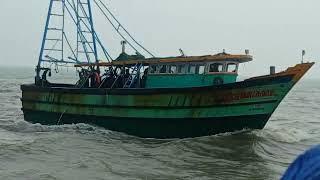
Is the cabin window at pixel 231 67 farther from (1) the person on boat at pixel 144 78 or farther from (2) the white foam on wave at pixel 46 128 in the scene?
(2) the white foam on wave at pixel 46 128

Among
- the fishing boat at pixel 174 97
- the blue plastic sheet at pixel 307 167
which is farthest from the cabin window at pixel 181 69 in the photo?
the blue plastic sheet at pixel 307 167

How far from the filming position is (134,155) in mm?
12031

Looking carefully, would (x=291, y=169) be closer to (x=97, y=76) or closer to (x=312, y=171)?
(x=312, y=171)

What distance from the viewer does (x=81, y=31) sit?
65.7 ft

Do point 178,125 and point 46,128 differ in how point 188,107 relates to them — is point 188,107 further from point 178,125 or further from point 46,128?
point 46,128

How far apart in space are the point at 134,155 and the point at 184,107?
236 cm

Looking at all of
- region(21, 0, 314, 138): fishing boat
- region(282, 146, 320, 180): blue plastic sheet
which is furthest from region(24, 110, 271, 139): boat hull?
region(282, 146, 320, 180): blue plastic sheet

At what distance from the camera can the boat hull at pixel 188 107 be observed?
12.9 m

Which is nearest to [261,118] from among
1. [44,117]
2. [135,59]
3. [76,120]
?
[135,59]

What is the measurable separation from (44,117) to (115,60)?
3677mm

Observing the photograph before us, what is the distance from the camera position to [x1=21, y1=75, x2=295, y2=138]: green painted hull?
1290 cm

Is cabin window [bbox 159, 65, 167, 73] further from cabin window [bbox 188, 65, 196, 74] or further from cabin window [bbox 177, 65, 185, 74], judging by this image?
cabin window [bbox 188, 65, 196, 74]

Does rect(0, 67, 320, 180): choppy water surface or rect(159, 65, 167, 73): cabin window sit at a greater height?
rect(159, 65, 167, 73): cabin window

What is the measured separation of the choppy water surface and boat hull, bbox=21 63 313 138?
14.1 inches
